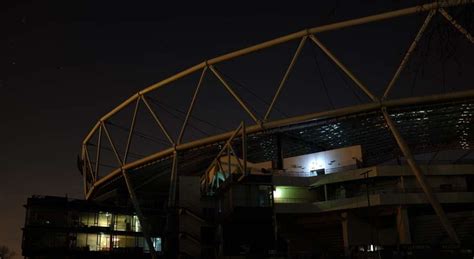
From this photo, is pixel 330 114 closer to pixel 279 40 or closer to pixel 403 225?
pixel 279 40

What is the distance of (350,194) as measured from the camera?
56.1m

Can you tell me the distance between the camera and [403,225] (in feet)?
161

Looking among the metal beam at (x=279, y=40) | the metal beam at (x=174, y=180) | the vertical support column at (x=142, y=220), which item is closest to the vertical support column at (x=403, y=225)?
the metal beam at (x=279, y=40)

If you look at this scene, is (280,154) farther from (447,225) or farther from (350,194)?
(447,225)

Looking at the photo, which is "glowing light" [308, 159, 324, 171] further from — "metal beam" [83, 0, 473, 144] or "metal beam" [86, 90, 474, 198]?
"metal beam" [83, 0, 473, 144]

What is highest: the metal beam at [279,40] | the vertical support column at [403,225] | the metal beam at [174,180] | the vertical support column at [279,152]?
the metal beam at [279,40]

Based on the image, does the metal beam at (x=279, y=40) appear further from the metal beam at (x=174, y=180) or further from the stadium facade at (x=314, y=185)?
the metal beam at (x=174, y=180)

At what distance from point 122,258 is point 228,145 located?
1890cm

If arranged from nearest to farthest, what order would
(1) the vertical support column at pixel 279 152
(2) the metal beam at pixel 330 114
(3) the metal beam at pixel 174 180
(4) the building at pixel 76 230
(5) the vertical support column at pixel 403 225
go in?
(2) the metal beam at pixel 330 114, (5) the vertical support column at pixel 403 225, (4) the building at pixel 76 230, (3) the metal beam at pixel 174 180, (1) the vertical support column at pixel 279 152

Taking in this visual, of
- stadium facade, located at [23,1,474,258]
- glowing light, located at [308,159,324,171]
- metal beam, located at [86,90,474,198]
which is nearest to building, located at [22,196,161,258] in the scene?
stadium facade, located at [23,1,474,258]

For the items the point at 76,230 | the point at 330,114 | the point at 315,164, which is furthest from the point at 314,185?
the point at 76,230

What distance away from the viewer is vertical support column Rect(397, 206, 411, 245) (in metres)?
49.1

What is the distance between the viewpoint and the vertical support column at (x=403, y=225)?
4909 centimetres

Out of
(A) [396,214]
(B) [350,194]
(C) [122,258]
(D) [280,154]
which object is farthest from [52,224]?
(A) [396,214]
